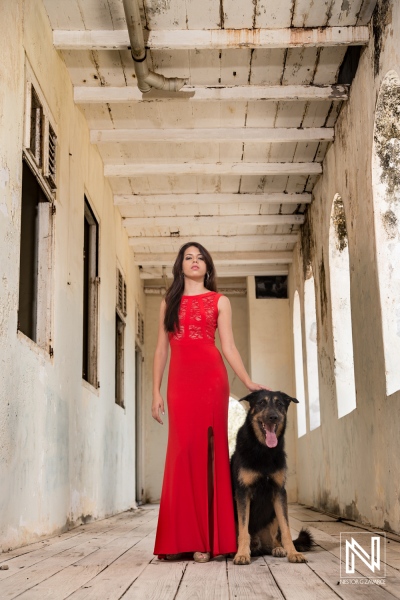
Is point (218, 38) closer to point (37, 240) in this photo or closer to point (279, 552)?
point (37, 240)

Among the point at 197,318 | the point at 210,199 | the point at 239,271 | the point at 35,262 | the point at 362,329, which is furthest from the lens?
the point at 239,271

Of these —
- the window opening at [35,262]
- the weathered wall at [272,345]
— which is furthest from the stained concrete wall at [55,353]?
the weathered wall at [272,345]

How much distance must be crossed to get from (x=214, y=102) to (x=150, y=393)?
8.02 metres

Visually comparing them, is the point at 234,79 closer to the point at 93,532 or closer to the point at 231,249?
the point at 93,532

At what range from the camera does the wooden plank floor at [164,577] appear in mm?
2646

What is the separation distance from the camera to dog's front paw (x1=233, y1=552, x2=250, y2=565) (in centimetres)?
344

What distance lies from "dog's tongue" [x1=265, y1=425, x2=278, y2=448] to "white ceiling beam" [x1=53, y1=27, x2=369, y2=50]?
139 inches

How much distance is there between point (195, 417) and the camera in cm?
Result: 377

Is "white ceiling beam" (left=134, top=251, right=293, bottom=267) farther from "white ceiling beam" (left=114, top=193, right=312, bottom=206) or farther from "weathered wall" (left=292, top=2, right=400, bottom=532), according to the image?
"weathered wall" (left=292, top=2, right=400, bottom=532)

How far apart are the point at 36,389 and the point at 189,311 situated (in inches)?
63.6

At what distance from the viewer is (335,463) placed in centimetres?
838

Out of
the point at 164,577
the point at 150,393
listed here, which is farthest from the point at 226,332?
the point at 150,393

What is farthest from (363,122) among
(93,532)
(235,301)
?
(235,301)

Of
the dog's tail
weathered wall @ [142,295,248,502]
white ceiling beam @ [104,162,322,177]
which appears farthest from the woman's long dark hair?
weathered wall @ [142,295,248,502]
